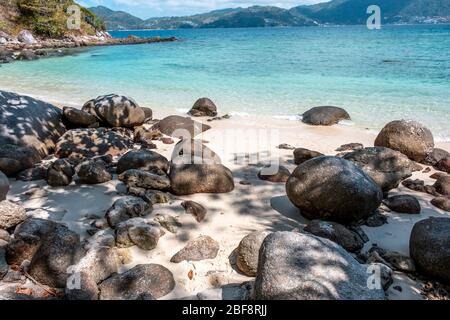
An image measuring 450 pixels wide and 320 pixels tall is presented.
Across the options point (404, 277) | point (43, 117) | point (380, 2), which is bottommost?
point (404, 277)

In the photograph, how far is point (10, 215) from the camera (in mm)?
4312

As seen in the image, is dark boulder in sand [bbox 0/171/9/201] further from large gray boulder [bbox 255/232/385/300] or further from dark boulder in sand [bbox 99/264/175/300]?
large gray boulder [bbox 255/232/385/300]

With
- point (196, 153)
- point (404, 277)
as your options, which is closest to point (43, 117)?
point (196, 153)

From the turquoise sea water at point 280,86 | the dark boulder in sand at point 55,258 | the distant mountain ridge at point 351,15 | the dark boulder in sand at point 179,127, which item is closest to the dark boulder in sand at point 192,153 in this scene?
the dark boulder in sand at point 179,127

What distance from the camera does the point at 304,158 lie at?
7.20 meters

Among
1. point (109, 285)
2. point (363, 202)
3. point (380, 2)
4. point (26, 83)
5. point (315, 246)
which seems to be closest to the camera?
point (315, 246)

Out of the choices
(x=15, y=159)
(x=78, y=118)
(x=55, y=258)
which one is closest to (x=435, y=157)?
(x=55, y=258)

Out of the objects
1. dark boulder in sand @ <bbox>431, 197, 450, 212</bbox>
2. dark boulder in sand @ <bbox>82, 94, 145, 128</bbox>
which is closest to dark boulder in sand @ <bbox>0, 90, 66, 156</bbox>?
dark boulder in sand @ <bbox>82, 94, 145, 128</bbox>

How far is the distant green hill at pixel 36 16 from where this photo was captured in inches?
1825

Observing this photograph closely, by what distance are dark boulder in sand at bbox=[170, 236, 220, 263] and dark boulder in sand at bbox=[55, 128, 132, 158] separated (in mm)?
4260

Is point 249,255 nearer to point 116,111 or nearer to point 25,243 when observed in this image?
point 25,243

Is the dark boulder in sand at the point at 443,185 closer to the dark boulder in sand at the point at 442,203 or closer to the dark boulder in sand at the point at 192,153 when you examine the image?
the dark boulder in sand at the point at 442,203

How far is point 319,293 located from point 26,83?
2115 cm

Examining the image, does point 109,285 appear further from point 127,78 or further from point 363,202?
point 127,78
